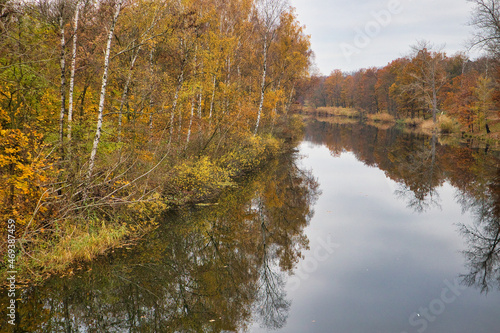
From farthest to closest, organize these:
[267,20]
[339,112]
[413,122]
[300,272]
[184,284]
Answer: [339,112], [413,122], [267,20], [300,272], [184,284]

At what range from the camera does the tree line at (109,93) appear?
839 cm

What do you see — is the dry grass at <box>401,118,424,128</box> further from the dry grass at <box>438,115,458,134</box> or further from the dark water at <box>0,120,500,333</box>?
the dark water at <box>0,120,500,333</box>

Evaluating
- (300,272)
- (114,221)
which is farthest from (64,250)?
(300,272)

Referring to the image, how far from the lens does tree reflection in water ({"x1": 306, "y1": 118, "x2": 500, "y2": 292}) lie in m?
9.70

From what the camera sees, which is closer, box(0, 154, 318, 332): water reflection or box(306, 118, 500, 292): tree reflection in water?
box(0, 154, 318, 332): water reflection

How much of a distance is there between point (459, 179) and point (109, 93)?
69.0 feet

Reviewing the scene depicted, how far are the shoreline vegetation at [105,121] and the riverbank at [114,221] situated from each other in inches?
1.6

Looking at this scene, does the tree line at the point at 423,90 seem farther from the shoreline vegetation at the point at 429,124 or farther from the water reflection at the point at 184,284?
the water reflection at the point at 184,284

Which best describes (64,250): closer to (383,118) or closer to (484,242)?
(484,242)

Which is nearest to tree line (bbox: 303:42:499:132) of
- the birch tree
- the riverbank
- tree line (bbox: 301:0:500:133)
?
tree line (bbox: 301:0:500:133)

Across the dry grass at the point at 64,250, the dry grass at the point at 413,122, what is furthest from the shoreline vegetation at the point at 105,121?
the dry grass at the point at 413,122

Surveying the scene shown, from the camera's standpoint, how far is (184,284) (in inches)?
322

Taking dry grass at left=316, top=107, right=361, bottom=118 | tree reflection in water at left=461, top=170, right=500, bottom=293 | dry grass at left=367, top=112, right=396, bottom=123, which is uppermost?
dry grass at left=316, top=107, right=361, bottom=118

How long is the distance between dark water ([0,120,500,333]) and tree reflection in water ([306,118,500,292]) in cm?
8
